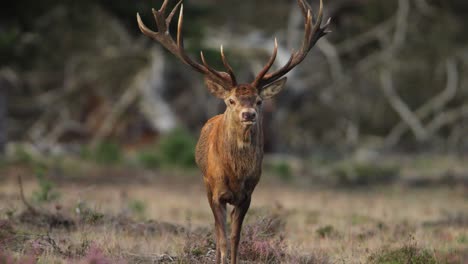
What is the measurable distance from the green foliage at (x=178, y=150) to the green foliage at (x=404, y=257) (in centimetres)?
1330

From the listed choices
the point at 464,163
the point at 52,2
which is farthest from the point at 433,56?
the point at 52,2

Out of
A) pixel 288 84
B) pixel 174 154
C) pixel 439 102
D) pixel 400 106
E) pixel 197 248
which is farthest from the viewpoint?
pixel 400 106

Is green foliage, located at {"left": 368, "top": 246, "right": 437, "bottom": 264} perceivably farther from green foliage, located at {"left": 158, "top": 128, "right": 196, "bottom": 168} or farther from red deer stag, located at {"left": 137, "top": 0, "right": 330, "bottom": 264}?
green foliage, located at {"left": 158, "top": 128, "right": 196, "bottom": 168}

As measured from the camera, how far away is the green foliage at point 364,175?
2120 cm

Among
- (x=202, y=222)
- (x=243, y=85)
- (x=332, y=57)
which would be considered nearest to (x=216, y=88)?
(x=243, y=85)

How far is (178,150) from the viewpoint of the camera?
70.2 ft

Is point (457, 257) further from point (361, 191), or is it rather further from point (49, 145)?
point (49, 145)

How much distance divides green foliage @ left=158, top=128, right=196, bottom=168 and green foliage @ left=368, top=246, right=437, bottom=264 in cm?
1330

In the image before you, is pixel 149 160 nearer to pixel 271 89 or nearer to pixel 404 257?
pixel 271 89

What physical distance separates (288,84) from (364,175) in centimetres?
499

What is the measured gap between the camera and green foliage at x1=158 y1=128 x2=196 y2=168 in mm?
21156

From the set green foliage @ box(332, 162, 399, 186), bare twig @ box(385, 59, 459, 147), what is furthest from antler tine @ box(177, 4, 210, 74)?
bare twig @ box(385, 59, 459, 147)

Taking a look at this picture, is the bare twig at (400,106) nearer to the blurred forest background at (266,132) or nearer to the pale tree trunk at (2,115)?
the blurred forest background at (266,132)

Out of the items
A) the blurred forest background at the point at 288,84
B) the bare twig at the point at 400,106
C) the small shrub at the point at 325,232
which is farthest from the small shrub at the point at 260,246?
the bare twig at the point at 400,106
